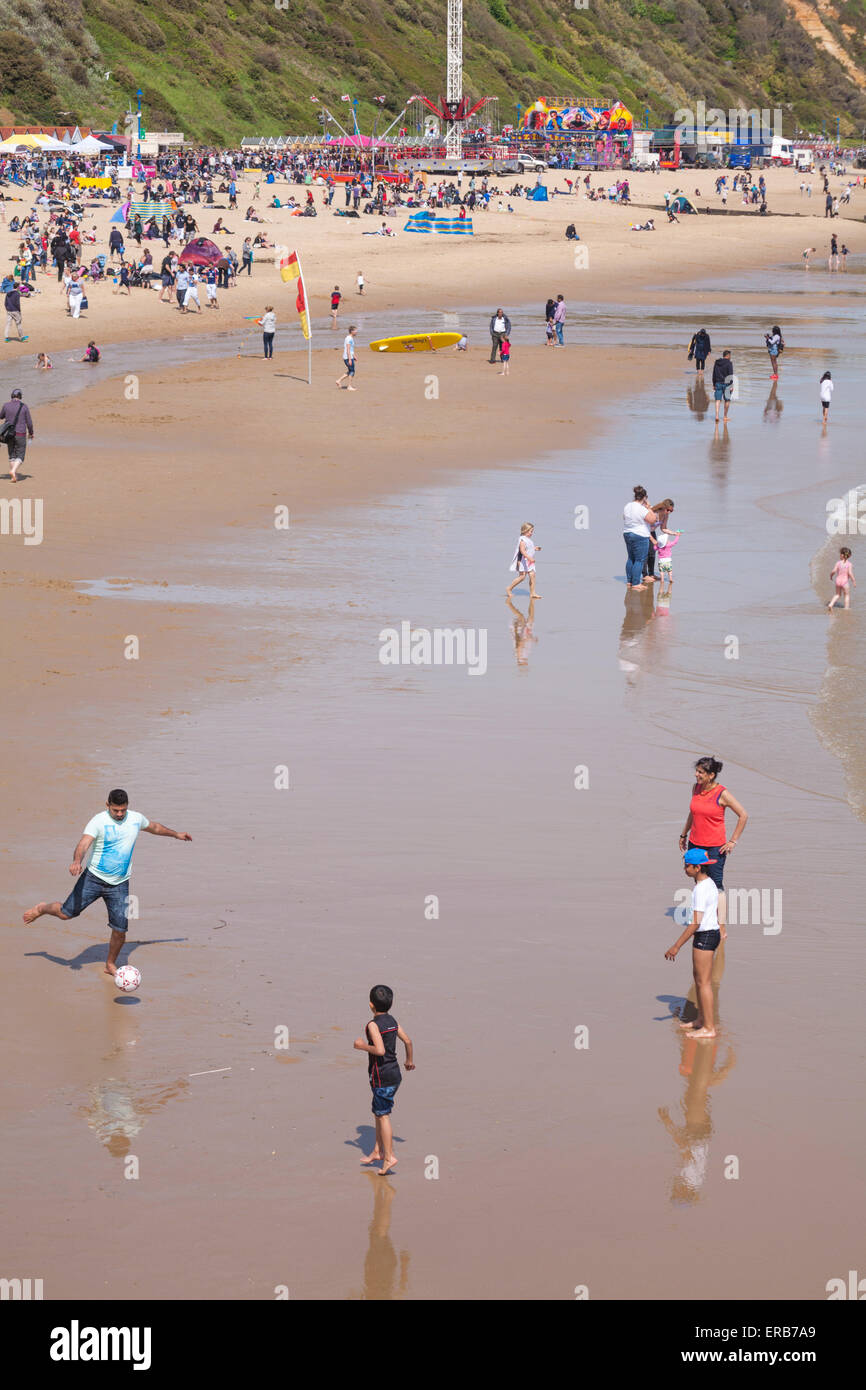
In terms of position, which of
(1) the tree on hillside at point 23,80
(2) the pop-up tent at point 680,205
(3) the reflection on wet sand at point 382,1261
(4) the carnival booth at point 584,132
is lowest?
(3) the reflection on wet sand at point 382,1261

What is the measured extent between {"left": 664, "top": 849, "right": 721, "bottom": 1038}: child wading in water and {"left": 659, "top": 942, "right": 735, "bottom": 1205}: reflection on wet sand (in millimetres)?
103

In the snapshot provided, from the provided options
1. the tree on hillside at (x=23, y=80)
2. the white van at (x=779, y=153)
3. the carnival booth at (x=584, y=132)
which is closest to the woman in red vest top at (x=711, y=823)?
the tree on hillside at (x=23, y=80)

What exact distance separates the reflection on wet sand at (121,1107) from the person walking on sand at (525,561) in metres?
10.9

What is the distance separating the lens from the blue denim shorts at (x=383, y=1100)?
7.65 metres

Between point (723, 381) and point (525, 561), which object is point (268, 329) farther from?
point (525, 561)

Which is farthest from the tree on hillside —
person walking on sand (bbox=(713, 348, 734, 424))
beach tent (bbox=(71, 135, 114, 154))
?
person walking on sand (bbox=(713, 348, 734, 424))

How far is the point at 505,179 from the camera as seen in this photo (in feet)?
295

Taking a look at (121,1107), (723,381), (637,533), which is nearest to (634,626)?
(637,533)

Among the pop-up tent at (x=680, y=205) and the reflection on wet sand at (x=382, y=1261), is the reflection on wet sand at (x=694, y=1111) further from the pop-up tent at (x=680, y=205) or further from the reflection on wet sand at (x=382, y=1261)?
the pop-up tent at (x=680, y=205)

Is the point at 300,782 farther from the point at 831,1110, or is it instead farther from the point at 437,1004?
the point at 831,1110

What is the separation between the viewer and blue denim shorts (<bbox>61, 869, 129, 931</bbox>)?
31.1ft

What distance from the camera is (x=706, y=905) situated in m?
9.16

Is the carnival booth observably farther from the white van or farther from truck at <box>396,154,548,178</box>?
the white van

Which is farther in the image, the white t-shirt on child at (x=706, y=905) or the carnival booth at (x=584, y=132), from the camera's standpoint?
the carnival booth at (x=584, y=132)
